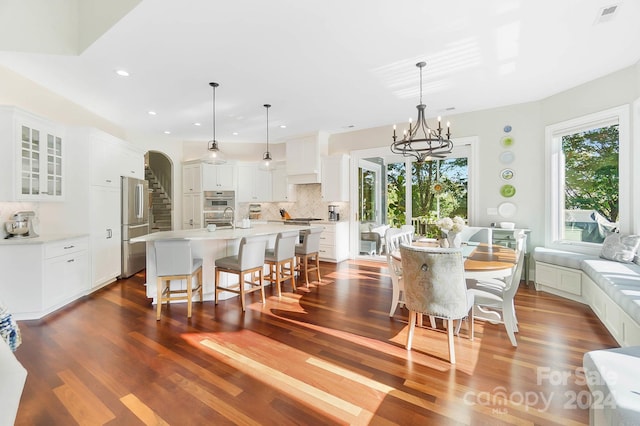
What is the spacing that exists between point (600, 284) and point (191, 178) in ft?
24.1

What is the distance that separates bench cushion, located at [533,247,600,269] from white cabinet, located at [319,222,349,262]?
337 cm

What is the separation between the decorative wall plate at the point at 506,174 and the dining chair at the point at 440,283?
11.0ft

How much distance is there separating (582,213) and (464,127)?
2218mm

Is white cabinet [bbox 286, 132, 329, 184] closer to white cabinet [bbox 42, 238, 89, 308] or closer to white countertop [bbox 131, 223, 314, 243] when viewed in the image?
white countertop [bbox 131, 223, 314, 243]

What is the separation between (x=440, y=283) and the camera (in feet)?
7.23

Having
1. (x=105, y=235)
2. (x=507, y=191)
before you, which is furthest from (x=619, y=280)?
(x=105, y=235)

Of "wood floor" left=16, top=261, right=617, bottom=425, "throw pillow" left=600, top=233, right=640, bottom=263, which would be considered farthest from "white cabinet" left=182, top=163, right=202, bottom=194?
"throw pillow" left=600, top=233, right=640, bottom=263

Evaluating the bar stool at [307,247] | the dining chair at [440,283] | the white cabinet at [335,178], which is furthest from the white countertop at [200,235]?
the white cabinet at [335,178]

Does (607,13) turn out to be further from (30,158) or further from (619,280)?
(30,158)

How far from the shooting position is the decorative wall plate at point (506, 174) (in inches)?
185

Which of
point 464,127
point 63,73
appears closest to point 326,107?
point 464,127

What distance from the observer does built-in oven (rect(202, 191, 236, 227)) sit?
22.0 ft

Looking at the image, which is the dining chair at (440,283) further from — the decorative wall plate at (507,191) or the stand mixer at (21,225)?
the stand mixer at (21,225)

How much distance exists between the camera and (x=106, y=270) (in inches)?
169
